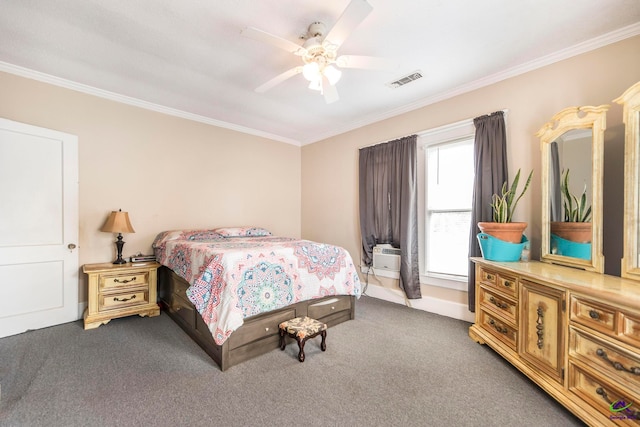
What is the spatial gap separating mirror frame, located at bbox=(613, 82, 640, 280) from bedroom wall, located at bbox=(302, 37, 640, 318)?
1.75ft

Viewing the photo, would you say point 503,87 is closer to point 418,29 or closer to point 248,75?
point 418,29

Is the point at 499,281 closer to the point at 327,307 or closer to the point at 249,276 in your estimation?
the point at 327,307

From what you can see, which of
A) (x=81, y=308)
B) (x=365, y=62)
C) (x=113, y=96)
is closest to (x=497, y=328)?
(x=365, y=62)

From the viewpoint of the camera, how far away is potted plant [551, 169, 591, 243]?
6.49 ft

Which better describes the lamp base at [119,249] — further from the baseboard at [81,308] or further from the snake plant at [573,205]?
the snake plant at [573,205]

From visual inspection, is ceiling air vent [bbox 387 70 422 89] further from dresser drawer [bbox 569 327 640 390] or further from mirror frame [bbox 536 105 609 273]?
dresser drawer [bbox 569 327 640 390]

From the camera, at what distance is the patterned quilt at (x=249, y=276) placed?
2.06 meters

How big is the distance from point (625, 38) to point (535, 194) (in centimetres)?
134

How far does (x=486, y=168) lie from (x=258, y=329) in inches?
107

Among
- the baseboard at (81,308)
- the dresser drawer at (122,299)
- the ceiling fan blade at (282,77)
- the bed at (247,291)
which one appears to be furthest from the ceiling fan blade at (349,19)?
the baseboard at (81,308)

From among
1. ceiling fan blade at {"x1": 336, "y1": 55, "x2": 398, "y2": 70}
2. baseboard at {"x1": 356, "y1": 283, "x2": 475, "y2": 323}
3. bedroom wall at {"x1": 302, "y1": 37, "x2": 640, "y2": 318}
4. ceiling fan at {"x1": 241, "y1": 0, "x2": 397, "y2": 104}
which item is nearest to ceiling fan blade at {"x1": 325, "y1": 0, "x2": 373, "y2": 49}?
ceiling fan at {"x1": 241, "y1": 0, "x2": 397, "y2": 104}

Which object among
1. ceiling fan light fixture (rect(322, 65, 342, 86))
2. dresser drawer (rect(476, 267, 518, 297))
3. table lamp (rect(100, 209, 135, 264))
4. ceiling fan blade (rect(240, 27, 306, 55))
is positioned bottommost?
dresser drawer (rect(476, 267, 518, 297))

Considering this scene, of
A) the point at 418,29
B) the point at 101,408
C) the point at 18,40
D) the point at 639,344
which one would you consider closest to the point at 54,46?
the point at 18,40

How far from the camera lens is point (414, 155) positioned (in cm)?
348
